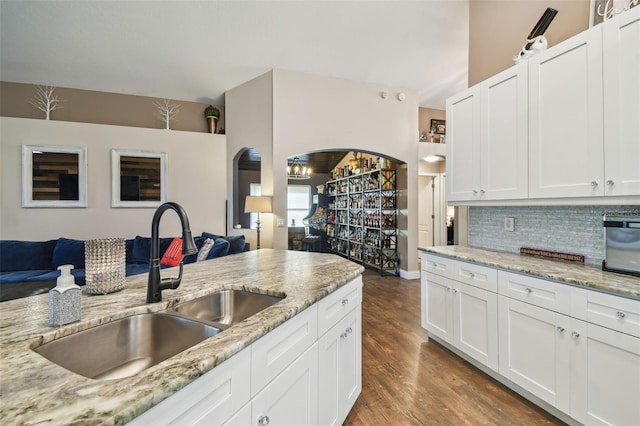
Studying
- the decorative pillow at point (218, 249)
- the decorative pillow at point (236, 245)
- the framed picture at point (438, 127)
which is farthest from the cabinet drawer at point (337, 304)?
the framed picture at point (438, 127)

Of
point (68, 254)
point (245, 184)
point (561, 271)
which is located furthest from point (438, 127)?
point (68, 254)

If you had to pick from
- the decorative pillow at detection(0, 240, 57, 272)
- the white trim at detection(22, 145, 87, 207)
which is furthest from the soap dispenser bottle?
the white trim at detection(22, 145, 87, 207)

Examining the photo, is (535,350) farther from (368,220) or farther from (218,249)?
(368,220)

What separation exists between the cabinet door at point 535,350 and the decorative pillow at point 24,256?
5.12 meters

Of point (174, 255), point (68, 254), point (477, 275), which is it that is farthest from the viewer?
point (68, 254)

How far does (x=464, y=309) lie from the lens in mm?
2279

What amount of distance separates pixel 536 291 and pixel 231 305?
1781 mm

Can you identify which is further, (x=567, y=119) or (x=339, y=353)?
(x=567, y=119)

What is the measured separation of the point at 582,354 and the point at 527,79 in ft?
5.88

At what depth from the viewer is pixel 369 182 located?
5.90 meters

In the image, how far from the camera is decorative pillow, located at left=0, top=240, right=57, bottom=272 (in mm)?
3635

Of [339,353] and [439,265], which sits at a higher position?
[439,265]

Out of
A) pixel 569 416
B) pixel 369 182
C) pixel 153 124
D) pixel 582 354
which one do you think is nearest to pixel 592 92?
pixel 582 354

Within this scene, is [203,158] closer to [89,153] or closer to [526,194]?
[89,153]
